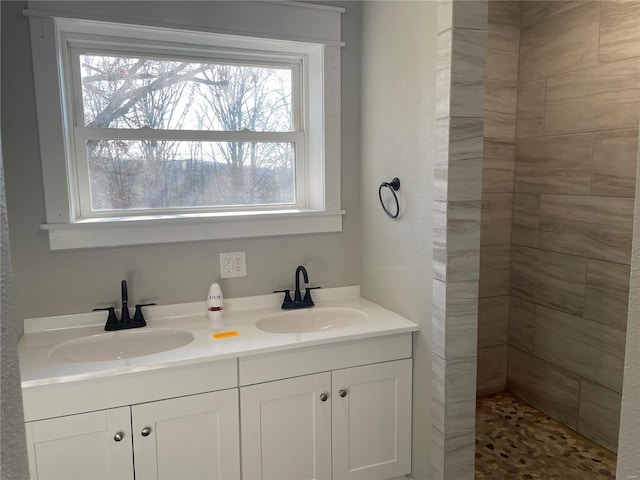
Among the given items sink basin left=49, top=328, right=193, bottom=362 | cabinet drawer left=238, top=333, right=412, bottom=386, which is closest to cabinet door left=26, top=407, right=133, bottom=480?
sink basin left=49, top=328, right=193, bottom=362

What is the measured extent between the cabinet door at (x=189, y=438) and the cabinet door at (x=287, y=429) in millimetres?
53

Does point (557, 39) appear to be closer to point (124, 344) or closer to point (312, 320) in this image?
point (312, 320)

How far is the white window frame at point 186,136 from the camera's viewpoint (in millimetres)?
1970

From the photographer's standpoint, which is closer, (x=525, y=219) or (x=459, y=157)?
(x=459, y=157)

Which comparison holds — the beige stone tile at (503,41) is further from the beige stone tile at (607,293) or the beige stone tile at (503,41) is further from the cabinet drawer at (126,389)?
the cabinet drawer at (126,389)

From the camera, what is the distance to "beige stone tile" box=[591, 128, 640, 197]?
2.35 m

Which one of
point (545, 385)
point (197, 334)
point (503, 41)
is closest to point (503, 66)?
point (503, 41)

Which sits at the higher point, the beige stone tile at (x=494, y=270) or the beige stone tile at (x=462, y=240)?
the beige stone tile at (x=462, y=240)

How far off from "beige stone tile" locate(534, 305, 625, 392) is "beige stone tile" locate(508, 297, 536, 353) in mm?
43

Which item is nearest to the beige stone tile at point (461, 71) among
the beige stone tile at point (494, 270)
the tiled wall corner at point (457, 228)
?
the tiled wall corner at point (457, 228)

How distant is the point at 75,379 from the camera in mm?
1636

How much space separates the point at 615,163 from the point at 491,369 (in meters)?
1.42

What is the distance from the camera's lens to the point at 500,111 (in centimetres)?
295

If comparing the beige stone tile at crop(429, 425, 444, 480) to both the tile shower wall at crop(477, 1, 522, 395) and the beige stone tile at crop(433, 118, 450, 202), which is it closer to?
the beige stone tile at crop(433, 118, 450, 202)
